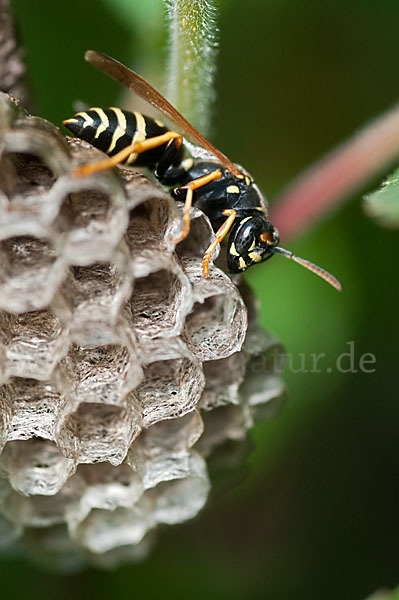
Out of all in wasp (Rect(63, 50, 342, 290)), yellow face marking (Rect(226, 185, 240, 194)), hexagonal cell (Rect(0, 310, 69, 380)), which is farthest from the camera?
yellow face marking (Rect(226, 185, 240, 194))

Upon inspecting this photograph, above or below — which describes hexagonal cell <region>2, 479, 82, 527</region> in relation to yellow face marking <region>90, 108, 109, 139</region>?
below

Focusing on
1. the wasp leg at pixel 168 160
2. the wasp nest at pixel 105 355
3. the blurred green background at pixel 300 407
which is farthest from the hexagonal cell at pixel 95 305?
the blurred green background at pixel 300 407

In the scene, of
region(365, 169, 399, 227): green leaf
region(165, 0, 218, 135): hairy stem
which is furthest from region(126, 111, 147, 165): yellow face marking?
region(365, 169, 399, 227): green leaf

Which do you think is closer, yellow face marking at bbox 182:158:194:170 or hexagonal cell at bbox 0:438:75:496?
hexagonal cell at bbox 0:438:75:496

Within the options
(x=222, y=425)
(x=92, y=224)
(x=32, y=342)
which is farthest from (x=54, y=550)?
(x=92, y=224)

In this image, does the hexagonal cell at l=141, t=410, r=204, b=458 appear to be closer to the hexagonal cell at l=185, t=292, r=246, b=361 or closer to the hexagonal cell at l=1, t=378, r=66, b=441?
the hexagonal cell at l=185, t=292, r=246, b=361

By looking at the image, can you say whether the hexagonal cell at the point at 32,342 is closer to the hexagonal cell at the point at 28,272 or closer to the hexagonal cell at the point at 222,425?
the hexagonal cell at the point at 28,272
